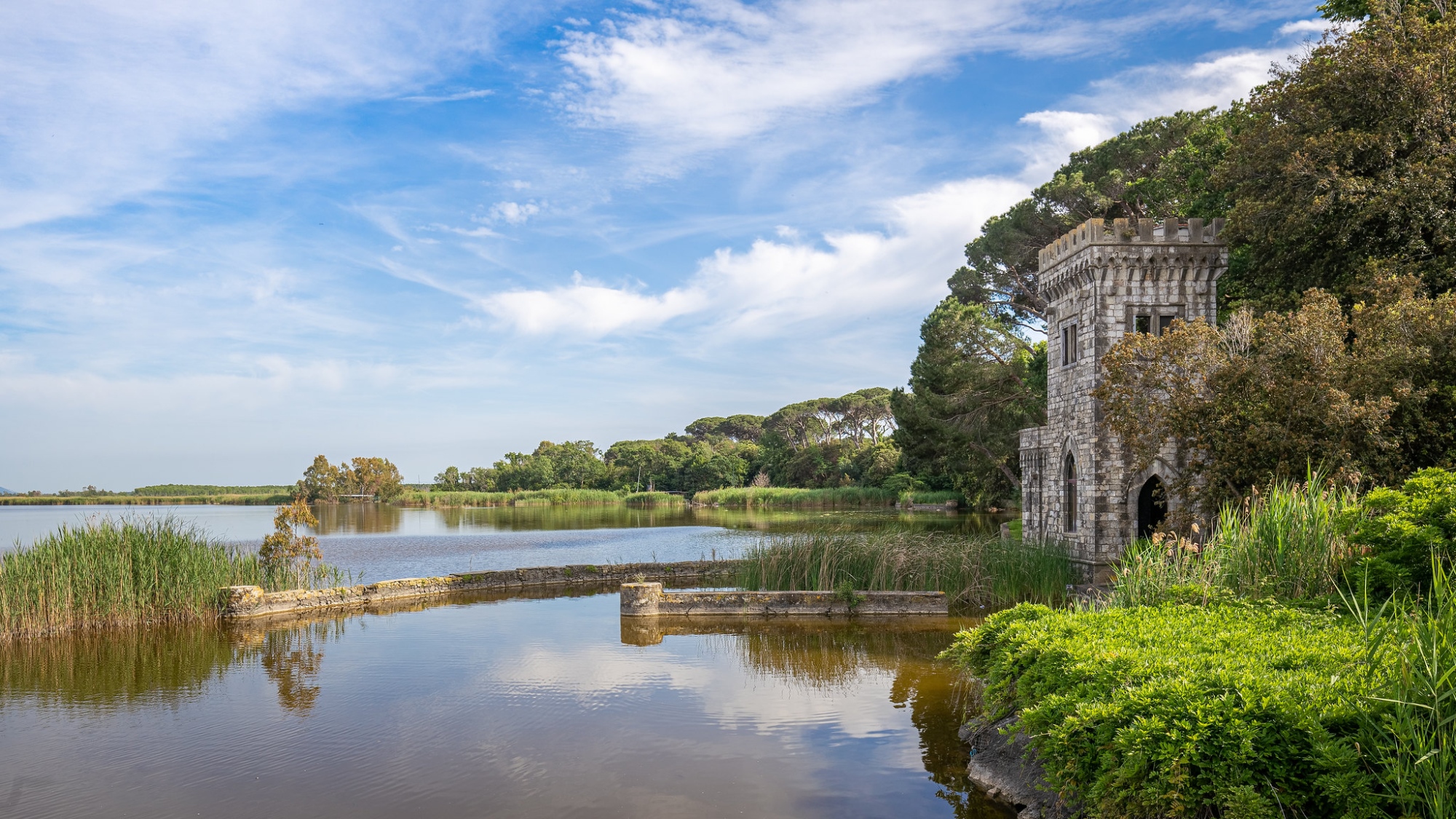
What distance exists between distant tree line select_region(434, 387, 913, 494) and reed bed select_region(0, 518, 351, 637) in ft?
144

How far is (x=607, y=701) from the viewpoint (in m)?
8.71

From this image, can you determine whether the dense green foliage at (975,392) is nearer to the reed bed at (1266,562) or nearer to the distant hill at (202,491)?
the reed bed at (1266,562)

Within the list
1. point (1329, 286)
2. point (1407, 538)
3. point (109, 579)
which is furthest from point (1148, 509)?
point (109, 579)

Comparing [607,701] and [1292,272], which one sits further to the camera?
[1292,272]

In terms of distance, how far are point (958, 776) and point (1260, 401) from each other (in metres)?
7.45

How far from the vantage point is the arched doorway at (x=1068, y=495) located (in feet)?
57.1

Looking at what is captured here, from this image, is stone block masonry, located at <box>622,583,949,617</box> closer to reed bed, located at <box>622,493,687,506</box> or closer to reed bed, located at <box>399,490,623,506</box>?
reed bed, located at <box>399,490,623,506</box>

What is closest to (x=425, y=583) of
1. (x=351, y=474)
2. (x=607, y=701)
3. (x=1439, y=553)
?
(x=607, y=701)

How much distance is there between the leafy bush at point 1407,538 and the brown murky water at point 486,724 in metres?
3.28

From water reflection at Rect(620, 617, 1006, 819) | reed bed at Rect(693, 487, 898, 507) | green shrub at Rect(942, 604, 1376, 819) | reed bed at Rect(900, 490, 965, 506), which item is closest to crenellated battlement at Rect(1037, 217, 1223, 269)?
water reflection at Rect(620, 617, 1006, 819)

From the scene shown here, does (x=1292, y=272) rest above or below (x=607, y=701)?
above

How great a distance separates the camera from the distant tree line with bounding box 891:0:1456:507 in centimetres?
1042

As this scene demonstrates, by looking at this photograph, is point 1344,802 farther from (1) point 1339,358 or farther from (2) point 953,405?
(2) point 953,405

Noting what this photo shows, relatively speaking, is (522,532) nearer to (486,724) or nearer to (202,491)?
(486,724)
